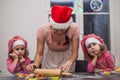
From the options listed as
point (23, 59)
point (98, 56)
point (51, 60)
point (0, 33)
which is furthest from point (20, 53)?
point (0, 33)

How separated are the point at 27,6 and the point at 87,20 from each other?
89 cm

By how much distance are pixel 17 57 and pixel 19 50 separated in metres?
0.08

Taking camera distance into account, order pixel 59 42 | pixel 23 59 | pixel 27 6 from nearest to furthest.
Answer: pixel 59 42, pixel 23 59, pixel 27 6

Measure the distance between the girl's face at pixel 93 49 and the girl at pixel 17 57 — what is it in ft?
1.86

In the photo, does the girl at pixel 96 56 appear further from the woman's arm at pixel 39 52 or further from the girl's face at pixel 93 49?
the woman's arm at pixel 39 52

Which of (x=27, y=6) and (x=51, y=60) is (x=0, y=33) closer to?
(x=27, y=6)

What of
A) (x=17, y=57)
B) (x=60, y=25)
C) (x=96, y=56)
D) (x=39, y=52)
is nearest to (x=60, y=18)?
(x=60, y=25)

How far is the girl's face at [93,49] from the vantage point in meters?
2.15

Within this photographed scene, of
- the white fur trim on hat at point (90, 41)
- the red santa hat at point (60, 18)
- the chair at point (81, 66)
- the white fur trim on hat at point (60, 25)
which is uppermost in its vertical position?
the red santa hat at point (60, 18)

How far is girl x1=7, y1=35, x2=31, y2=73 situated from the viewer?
2179mm

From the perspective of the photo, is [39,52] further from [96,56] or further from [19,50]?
[96,56]

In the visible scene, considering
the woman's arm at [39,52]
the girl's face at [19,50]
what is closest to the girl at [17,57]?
the girl's face at [19,50]

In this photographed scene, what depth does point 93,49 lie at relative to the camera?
2170mm

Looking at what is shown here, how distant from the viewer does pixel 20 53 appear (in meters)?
2.27
